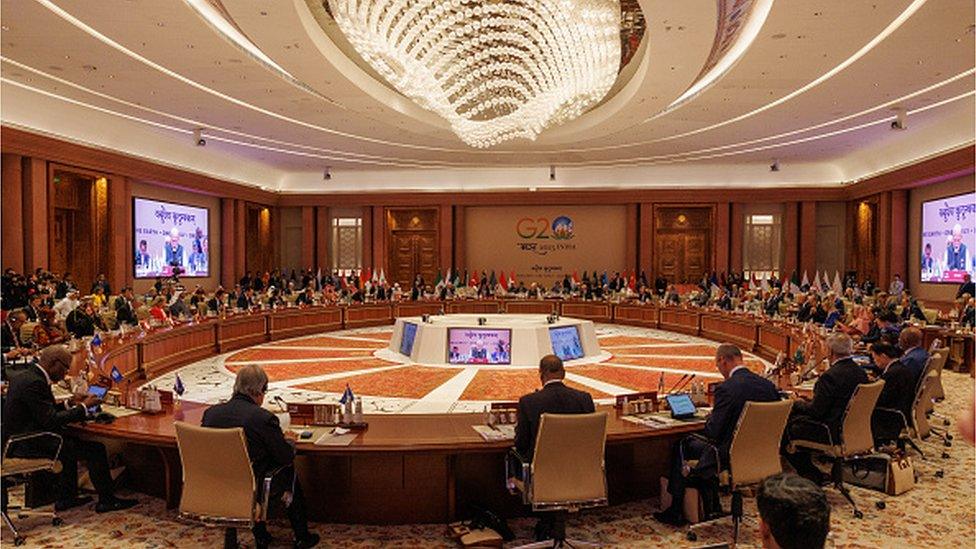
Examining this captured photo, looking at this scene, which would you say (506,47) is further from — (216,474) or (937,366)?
(216,474)

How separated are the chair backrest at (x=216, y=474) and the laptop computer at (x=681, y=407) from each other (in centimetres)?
281

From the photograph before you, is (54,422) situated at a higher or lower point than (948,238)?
lower

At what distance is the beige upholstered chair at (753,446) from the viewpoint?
3.97 metres

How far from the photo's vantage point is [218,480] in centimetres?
357

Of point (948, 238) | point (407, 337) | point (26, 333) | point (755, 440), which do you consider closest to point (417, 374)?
point (407, 337)

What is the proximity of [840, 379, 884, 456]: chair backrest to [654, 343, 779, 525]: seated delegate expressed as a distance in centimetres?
78

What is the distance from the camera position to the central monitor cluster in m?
10.8

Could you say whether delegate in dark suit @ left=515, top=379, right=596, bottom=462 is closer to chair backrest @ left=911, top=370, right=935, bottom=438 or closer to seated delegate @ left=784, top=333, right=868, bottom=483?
seated delegate @ left=784, top=333, right=868, bottom=483

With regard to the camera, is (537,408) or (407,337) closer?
(537,408)

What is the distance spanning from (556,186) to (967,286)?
11694 millimetres

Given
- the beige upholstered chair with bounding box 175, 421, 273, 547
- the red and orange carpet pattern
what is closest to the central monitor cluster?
the red and orange carpet pattern

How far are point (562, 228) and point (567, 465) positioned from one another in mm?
19211

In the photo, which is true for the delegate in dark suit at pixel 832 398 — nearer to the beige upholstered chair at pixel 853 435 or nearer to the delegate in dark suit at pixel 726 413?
the beige upholstered chair at pixel 853 435

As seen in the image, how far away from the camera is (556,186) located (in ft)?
72.4
